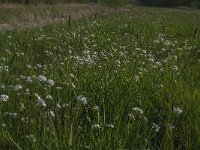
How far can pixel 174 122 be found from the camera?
4082 mm

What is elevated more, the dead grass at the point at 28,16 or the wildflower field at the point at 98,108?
the wildflower field at the point at 98,108

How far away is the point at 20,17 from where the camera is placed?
2041cm

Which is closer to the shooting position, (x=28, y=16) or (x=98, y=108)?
(x=98, y=108)

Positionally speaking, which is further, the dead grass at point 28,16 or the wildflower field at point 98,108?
the dead grass at point 28,16

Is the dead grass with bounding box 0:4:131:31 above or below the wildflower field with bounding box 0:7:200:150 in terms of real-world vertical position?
below

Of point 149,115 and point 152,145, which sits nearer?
point 152,145

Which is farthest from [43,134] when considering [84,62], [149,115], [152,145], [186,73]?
[186,73]

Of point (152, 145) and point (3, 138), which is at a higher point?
point (3, 138)

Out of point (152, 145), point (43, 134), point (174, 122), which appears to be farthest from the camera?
point (174, 122)

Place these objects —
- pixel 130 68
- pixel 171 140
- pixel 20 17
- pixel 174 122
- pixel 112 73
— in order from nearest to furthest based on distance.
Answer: pixel 171 140 < pixel 174 122 < pixel 112 73 < pixel 130 68 < pixel 20 17

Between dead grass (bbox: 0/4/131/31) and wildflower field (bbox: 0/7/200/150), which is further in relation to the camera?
dead grass (bbox: 0/4/131/31)

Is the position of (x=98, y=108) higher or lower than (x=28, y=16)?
higher

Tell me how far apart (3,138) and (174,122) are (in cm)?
162

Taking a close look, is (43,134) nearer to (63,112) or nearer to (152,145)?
(63,112)
